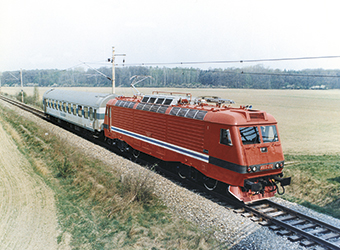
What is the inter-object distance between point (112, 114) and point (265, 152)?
11.3 m

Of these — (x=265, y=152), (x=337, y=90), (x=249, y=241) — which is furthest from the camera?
(x=337, y=90)

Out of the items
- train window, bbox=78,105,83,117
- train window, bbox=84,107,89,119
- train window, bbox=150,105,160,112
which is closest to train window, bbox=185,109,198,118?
train window, bbox=150,105,160,112

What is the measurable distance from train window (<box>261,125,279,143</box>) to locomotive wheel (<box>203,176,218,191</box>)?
2609 millimetres

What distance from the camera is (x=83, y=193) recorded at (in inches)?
464

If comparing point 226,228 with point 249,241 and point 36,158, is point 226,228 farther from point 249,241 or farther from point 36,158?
point 36,158

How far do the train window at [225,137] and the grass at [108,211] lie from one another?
124 inches

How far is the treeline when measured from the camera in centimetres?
4216

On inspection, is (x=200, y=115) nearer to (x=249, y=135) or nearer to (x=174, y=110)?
(x=174, y=110)

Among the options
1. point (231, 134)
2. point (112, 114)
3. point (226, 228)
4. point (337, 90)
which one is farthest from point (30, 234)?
point (337, 90)

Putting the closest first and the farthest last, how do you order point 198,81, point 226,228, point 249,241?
point 249,241, point 226,228, point 198,81

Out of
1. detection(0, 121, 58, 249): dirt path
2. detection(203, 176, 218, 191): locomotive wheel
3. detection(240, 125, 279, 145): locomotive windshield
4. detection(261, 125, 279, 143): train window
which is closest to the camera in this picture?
detection(0, 121, 58, 249): dirt path

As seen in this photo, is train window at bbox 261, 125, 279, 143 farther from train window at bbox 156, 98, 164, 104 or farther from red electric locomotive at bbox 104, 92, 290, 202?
train window at bbox 156, 98, 164, 104

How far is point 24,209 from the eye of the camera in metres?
10.5

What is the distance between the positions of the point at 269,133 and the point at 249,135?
104 cm
